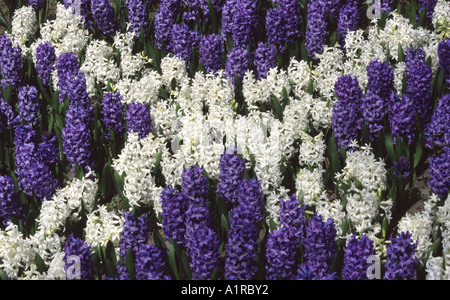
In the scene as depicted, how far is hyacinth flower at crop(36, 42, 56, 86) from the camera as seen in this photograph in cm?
1209

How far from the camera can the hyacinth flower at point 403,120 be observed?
1017 cm

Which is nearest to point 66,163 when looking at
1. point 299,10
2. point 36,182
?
point 36,182

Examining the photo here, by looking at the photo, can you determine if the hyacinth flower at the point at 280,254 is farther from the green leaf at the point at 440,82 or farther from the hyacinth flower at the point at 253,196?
the green leaf at the point at 440,82

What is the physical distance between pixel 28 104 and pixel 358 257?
5.25 meters

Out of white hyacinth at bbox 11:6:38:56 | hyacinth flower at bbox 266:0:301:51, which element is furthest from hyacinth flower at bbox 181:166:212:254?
white hyacinth at bbox 11:6:38:56

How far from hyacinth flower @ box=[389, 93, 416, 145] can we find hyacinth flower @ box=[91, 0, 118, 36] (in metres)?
5.14

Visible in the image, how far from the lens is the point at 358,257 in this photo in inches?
326

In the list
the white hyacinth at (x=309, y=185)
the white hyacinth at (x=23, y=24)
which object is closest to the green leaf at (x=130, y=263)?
the white hyacinth at (x=309, y=185)

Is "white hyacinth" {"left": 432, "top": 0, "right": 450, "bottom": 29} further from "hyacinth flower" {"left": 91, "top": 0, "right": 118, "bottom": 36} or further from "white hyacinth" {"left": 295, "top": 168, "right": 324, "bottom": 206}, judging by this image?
"hyacinth flower" {"left": 91, "top": 0, "right": 118, "bottom": 36}

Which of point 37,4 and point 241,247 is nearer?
point 241,247

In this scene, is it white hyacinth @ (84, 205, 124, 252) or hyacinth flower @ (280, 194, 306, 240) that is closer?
hyacinth flower @ (280, 194, 306, 240)

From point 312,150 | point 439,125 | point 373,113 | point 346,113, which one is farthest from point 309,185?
point 439,125

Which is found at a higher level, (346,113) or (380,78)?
(380,78)

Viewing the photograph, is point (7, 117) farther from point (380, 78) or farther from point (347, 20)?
point (347, 20)
